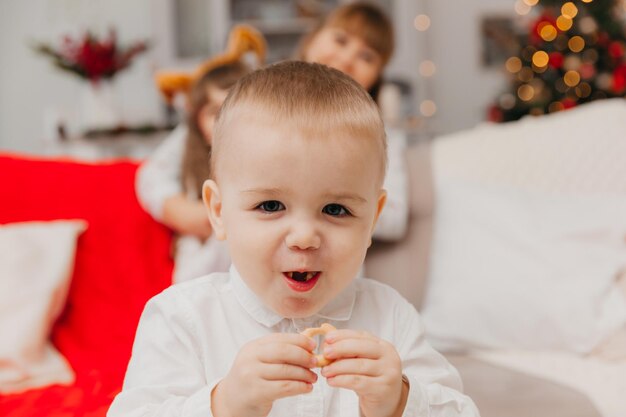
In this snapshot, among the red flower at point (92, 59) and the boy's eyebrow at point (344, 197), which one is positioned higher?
the boy's eyebrow at point (344, 197)

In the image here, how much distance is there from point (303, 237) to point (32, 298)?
964mm

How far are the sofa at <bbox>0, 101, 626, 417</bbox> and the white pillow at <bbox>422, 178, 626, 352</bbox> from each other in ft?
0.05

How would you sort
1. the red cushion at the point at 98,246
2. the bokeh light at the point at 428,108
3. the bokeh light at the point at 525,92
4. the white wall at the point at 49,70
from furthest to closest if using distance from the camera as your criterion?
1. the white wall at the point at 49,70
2. the bokeh light at the point at 428,108
3. the bokeh light at the point at 525,92
4. the red cushion at the point at 98,246

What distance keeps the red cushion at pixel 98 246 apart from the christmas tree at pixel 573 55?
8.12 feet

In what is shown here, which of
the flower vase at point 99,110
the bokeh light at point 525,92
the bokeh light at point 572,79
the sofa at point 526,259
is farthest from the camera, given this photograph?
the flower vase at point 99,110

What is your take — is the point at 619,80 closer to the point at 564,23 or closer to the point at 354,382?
the point at 564,23

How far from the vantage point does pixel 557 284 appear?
5.23 ft

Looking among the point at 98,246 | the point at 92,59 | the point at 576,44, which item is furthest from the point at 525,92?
the point at 98,246

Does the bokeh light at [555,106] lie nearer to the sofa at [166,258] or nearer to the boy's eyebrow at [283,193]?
the sofa at [166,258]

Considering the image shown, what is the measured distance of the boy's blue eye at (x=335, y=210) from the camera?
761 mm

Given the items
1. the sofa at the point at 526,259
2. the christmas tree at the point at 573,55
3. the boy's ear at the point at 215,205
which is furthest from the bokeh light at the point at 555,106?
the boy's ear at the point at 215,205

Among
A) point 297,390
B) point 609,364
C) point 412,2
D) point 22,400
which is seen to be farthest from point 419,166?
point 412,2

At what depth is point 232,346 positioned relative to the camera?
0.83 meters

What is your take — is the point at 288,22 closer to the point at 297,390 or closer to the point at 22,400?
the point at 22,400
